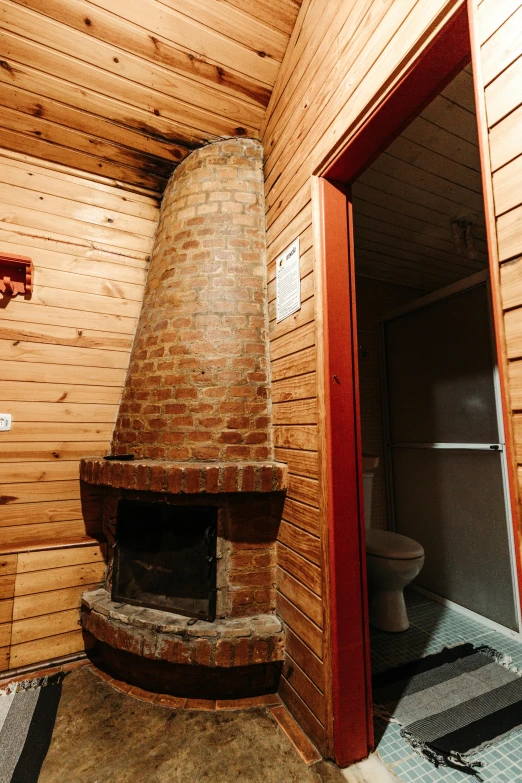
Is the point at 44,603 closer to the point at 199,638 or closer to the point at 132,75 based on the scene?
the point at 199,638

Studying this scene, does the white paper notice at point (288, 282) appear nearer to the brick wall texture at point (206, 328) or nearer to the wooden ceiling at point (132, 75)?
the brick wall texture at point (206, 328)

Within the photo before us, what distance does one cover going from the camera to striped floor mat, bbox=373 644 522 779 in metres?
1.27

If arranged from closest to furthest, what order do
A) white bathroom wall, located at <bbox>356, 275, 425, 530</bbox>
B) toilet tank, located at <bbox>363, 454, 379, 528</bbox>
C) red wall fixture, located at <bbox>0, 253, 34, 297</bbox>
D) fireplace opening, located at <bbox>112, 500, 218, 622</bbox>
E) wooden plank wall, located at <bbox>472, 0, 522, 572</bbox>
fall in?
wooden plank wall, located at <bbox>472, 0, 522, 572</bbox> → fireplace opening, located at <bbox>112, 500, 218, 622</bbox> → red wall fixture, located at <bbox>0, 253, 34, 297</bbox> → toilet tank, located at <bbox>363, 454, 379, 528</bbox> → white bathroom wall, located at <bbox>356, 275, 425, 530</bbox>

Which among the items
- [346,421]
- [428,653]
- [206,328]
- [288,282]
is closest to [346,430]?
[346,421]

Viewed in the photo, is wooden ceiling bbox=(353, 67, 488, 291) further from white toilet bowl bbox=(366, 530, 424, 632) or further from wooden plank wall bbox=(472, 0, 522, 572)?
white toilet bowl bbox=(366, 530, 424, 632)

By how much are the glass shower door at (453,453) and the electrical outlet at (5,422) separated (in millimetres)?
2571

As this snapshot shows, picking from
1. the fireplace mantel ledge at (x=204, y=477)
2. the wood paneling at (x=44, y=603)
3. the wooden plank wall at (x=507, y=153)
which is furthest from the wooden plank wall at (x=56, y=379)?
the wooden plank wall at (x=507, y=153)

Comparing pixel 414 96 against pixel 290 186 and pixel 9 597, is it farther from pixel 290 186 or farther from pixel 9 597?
pixel 9 597

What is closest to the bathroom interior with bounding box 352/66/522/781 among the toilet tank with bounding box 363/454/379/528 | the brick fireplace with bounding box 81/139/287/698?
the toilet tank with bounding box 363/454/379/528

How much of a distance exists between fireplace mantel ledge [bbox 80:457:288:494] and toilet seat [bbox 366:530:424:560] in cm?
87

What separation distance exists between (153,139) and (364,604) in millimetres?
2368

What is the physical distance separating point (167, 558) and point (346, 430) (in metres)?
0.98

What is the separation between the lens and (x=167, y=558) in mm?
1601

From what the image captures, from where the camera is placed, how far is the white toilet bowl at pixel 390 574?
195cm
